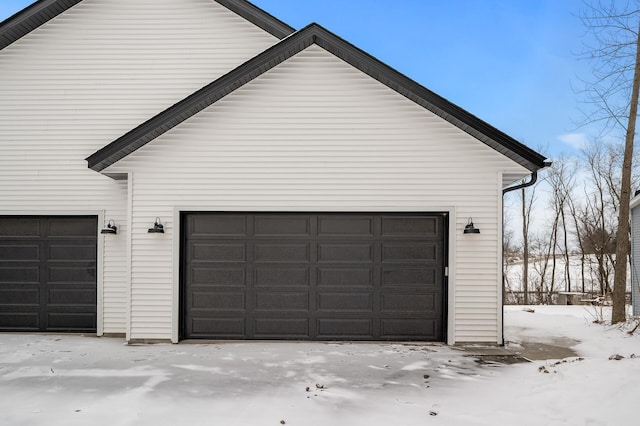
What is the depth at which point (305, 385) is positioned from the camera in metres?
4.90

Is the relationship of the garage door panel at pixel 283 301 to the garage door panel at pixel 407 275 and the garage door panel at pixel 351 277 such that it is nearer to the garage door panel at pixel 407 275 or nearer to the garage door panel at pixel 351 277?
the garage door panel at pixel 351 277

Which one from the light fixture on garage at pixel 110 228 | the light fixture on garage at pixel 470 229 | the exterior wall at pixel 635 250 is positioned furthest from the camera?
the exterior wall at pixel 635 250

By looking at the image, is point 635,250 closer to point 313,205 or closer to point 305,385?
point 313,205

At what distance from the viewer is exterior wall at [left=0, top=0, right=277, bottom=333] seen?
313 inches

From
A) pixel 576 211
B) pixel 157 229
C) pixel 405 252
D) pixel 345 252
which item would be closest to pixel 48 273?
pixel 157 229

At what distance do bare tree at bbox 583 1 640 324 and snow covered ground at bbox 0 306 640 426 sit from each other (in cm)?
283

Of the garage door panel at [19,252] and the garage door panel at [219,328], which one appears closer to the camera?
the garage door panel at [219,328]

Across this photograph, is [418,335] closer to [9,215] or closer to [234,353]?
[234,353]

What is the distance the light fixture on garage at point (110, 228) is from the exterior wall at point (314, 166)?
0.84m

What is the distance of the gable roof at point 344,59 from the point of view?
660cm

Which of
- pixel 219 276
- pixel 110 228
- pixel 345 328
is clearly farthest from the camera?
pixel 110 228

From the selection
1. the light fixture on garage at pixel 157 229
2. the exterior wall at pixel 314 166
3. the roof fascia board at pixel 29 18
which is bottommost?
the light fixture on garage at pixel 157 229

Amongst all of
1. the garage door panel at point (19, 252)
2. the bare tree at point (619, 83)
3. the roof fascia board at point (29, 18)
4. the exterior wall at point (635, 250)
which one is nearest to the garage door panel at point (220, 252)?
the garage door panel at point (19, 252)

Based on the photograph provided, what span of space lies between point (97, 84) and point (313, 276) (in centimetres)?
555
